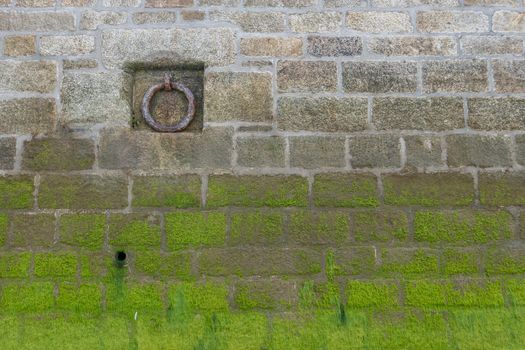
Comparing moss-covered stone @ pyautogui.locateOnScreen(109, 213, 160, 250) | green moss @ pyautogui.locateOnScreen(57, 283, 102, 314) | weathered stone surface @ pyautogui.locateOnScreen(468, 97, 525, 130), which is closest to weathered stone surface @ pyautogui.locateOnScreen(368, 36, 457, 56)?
weathered stone surface @ pyautogui.locateOnScreen(468, 97, 525, 130)

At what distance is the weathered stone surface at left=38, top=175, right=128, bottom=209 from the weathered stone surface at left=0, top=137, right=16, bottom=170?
0.22m

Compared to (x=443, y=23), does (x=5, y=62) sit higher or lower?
lower

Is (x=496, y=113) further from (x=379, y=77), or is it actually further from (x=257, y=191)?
(x=257, y=191)

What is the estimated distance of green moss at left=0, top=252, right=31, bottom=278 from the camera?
3242mm

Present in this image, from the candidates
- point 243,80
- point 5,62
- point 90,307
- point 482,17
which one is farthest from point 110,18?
point 482,17

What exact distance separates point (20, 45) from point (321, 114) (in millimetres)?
1891

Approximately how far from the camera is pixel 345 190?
333 centimetres

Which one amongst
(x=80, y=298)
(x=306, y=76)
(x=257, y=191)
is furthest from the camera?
(x=306, y=76)

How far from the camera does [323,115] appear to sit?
3.39 metres

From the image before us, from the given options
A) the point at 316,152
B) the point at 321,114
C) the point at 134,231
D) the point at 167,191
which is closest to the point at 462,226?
the point at 316,152

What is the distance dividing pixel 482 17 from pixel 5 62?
295cm

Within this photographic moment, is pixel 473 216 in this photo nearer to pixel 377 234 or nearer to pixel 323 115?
pixel 377 234

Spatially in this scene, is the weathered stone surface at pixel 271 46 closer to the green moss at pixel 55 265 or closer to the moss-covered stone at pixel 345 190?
the moss-covered stone at pixel 345 190

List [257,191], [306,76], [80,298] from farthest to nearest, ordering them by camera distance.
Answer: [306,76] → [257,191] → [80,298]
